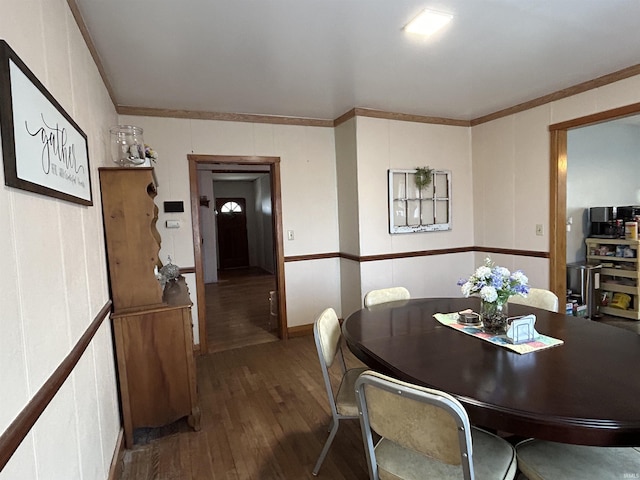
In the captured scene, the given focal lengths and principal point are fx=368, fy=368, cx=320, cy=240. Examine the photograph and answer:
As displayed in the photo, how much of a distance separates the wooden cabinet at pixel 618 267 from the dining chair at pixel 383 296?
10.9ft

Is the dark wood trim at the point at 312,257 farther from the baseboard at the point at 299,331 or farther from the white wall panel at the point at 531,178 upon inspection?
the white wall panel at the point at 531,178

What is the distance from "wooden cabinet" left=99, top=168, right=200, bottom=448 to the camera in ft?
7.34

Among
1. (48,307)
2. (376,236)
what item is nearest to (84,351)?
(48,307)

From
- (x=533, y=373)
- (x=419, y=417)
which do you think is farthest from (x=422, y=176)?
(x=419, y=417)

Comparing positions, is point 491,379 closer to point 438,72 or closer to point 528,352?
point 528,352

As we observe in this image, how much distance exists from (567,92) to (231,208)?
791 cm

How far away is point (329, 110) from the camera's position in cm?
380

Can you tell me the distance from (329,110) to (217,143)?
120 centimetres

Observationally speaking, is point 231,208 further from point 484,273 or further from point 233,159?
point 484,273

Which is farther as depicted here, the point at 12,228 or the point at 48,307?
the point at 48,307

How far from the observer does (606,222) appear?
4.48m

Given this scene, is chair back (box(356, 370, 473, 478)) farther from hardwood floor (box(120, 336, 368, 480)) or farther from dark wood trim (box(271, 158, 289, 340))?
dark wood trim (box(271, 158, 289, 340))

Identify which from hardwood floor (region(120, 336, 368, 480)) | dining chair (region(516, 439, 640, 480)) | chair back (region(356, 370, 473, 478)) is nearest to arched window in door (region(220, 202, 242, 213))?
hardwood floor (region(120, 336, 368, 480))

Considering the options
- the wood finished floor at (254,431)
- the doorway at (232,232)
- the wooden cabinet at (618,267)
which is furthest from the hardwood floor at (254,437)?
the doorway at (232,232)
